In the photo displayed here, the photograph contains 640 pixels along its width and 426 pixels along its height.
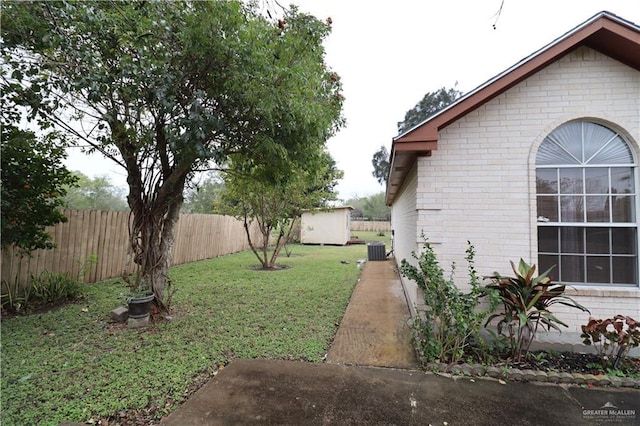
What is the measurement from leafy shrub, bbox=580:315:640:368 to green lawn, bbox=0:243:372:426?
3.27 m

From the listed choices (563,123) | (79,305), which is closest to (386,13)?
(563,123)

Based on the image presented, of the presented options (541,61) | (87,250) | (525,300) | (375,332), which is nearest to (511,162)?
(541,61)

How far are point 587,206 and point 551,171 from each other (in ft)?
2.17

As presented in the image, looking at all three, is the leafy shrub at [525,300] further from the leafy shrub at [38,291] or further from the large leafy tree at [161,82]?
the leafy shrub at [38,291]

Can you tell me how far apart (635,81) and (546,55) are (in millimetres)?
1365

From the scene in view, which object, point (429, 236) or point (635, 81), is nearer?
point (635, 81)

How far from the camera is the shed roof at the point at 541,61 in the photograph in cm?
343

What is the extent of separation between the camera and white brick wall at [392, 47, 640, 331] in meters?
3.73

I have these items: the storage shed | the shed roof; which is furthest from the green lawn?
the storage shed

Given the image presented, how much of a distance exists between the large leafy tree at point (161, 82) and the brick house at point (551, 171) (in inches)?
75.1

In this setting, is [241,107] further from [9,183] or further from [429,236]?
[9,183]

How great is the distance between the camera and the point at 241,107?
4.05 m

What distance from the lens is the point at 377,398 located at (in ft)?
8.97

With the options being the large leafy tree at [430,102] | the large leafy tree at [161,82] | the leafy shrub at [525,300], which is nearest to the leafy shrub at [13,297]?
the large leafy tree at [161,82]
